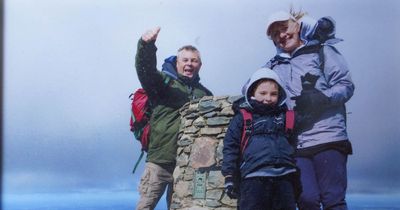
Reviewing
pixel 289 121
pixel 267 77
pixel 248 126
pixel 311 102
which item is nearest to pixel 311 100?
pixel 311 102

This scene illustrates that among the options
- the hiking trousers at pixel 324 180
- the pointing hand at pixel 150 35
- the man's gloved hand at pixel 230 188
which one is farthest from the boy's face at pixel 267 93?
the pointing hand at pixel 150 35

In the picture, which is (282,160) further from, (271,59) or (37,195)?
(37,195)

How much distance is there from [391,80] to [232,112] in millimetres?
1241

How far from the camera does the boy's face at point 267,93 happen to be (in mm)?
4047

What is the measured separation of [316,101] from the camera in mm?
4141

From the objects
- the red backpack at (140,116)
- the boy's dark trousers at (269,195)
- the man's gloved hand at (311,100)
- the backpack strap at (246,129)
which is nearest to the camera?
the boy's dark trousers at (269,195)

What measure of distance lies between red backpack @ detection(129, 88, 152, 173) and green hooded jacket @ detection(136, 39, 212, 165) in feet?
0.12

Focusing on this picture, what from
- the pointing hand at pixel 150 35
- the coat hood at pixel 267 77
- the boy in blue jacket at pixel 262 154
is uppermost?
the pointing hand at pixel 150 35

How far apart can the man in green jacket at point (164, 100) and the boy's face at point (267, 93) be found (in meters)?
0.48

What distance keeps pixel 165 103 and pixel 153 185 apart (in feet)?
2.16

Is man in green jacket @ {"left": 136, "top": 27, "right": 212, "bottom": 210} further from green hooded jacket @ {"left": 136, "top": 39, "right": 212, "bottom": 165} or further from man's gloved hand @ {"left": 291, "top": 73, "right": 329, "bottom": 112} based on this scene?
man's gloved hand @ {"left": 291, "top": 73, "right": 329, "bottom": 112}

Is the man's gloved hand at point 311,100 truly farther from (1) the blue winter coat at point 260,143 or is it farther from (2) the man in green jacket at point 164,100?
(2) the man in green jacket at point 164,100

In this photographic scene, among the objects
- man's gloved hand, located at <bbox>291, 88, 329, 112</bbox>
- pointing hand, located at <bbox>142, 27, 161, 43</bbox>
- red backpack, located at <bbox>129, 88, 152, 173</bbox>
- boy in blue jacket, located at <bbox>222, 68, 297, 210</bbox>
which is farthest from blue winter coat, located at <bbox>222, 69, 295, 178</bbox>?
pointing hand, located at <bbox>142, 27, 161, 43</bbox>

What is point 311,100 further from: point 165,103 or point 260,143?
point 165,103
